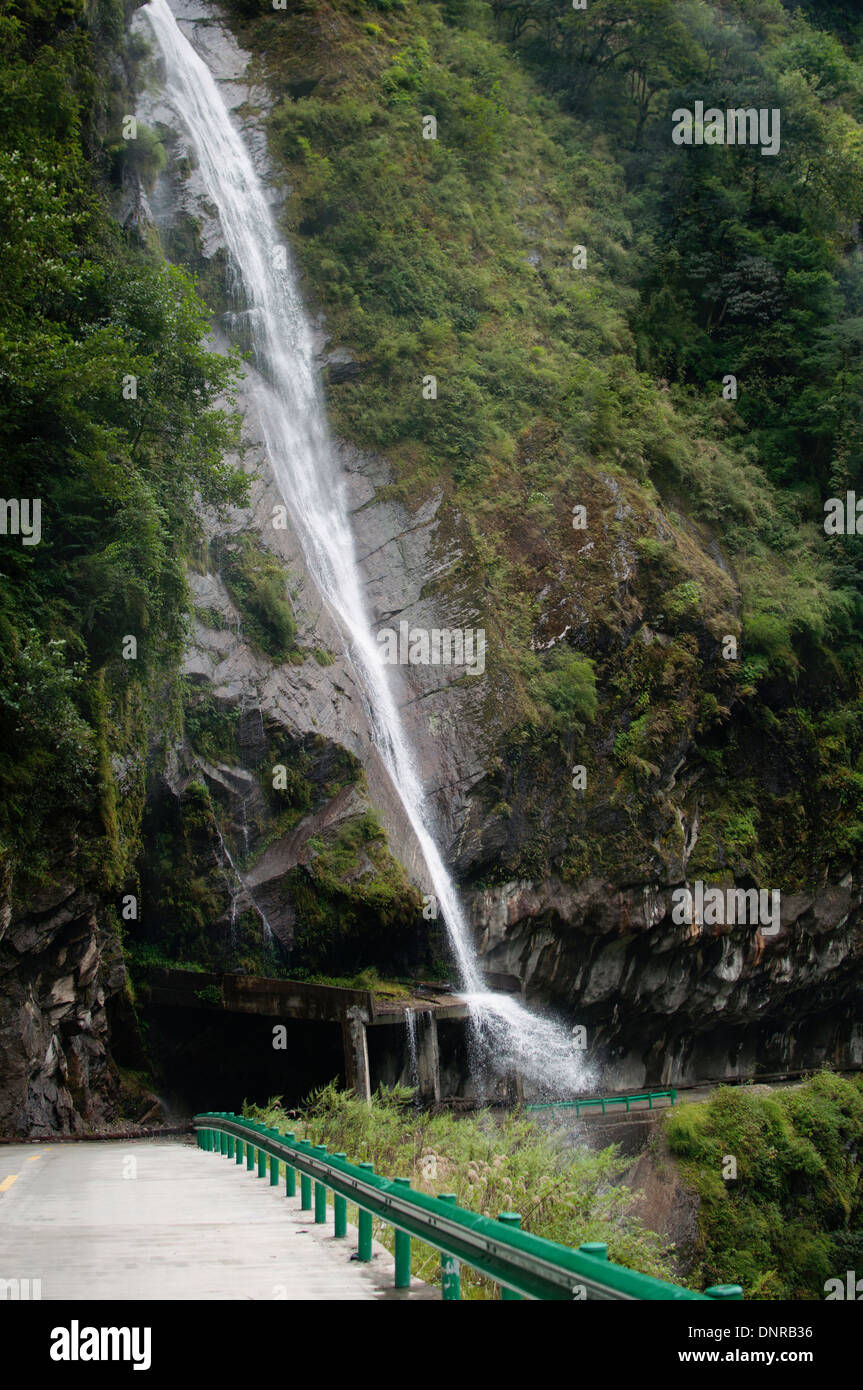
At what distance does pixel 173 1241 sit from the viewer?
7.70m

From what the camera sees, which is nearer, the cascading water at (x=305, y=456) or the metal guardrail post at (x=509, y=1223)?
the metal guardrail post at (x=509, y=1223)

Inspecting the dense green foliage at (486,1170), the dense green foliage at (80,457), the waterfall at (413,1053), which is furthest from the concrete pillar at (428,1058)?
the dense green foliage at (80,457)

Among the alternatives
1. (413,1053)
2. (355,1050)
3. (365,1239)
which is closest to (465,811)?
(413,1053)

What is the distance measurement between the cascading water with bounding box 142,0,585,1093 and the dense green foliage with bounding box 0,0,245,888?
20.1 feet

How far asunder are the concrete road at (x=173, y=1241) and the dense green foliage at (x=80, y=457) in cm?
687

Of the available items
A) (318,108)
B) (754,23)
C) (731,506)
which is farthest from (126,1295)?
(754,23)

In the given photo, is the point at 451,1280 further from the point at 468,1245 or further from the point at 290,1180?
the point at 290,1180

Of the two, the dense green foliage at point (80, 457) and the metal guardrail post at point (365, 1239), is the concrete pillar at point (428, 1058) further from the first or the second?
the metal guardrail post at point (365, 1239)

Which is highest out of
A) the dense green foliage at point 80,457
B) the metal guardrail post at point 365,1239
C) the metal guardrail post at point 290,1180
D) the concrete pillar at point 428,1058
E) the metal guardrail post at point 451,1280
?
the dense green foliage at point 80,457

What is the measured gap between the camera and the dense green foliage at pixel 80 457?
1792 centimetres

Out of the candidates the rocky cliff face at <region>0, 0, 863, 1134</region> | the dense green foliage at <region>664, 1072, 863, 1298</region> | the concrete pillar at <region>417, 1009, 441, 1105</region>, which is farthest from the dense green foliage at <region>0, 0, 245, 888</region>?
the dense green foliage at <region>664, 1072, 863, 1298</region>

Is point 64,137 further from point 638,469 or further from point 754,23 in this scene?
point 754,23

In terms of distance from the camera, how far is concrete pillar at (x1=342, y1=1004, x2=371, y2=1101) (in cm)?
1997

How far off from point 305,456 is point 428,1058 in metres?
18.4
